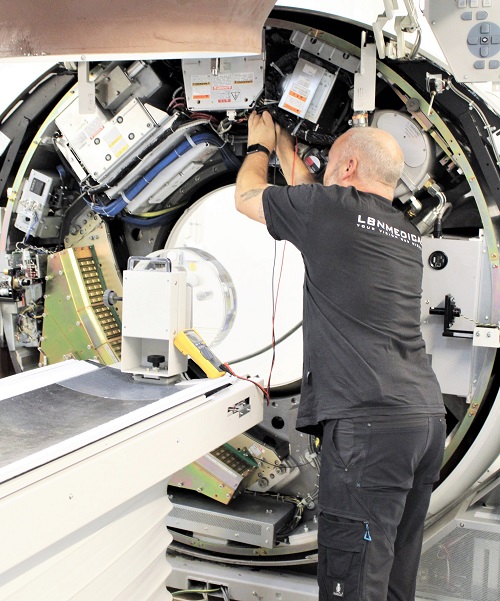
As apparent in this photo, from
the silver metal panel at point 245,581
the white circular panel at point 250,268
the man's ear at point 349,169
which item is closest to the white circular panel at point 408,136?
the man's ear at point 349,169

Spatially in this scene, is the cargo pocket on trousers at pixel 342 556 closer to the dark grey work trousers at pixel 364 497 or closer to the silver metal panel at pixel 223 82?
the dark grey work trousers at pixel 364 497

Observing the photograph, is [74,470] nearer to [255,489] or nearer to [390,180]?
[390,180]

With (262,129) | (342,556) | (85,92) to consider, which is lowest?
(342,556)

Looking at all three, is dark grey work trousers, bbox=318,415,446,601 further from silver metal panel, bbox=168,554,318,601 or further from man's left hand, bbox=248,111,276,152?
man's left hand, bbox=248,111,276,152

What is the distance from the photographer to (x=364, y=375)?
2.89m

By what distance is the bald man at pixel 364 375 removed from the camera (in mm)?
2857

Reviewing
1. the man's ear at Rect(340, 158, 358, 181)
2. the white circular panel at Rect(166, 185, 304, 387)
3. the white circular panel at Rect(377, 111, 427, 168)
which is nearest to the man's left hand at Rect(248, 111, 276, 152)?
the white circular panel at Rect(377, 111, 427, 168)

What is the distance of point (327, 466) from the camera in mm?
2959

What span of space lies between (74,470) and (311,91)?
2.19 meters

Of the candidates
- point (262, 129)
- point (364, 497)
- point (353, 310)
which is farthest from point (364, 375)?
point (262, 129)

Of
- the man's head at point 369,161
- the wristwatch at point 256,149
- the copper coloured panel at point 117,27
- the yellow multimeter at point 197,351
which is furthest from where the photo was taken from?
the wristwatch at point 256,149

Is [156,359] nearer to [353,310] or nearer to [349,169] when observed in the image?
[353,310]

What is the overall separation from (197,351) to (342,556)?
3.41 ft

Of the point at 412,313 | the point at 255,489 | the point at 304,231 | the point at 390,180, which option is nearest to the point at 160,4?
the point at 304,231
